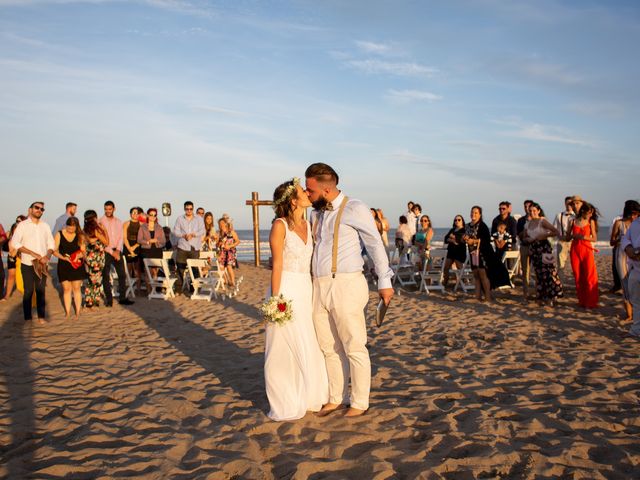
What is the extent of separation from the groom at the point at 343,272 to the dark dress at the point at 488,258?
6.26 metres

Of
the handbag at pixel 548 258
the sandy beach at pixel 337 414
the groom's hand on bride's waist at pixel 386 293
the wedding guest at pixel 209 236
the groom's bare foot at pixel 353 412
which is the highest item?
the wedding guest at pixel 209 236

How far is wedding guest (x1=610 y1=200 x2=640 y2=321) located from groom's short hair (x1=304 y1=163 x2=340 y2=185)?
5.02 m

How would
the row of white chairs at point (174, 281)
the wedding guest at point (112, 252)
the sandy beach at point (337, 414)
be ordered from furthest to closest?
1. the row of white chairs at point (174, 281)
2. the wedding guest at point (112, 252)
3. the sandy beach at point (337, 414)

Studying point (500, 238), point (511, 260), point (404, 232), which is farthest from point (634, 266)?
point (404, 232)

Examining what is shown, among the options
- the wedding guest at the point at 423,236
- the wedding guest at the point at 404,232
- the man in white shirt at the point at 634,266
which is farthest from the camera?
the wedding guest at the point at 404,232

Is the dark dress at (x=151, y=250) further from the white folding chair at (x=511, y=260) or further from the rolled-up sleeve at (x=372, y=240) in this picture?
the rolled-up sleeve at (x=372, y=240)

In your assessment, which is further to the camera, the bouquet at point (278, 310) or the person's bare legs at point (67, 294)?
the person's bare legs at point (67, 294)

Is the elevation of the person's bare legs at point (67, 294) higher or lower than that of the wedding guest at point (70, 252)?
lower

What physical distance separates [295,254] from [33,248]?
5762mm

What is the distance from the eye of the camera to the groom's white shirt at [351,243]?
12.8 ft

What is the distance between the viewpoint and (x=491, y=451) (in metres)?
3.41

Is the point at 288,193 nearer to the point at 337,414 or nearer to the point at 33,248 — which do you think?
the point at 337,414

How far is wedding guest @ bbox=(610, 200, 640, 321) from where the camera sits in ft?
23.1

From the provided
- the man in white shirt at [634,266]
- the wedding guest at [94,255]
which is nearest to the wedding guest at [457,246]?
the man in white shirt at [634,266]
